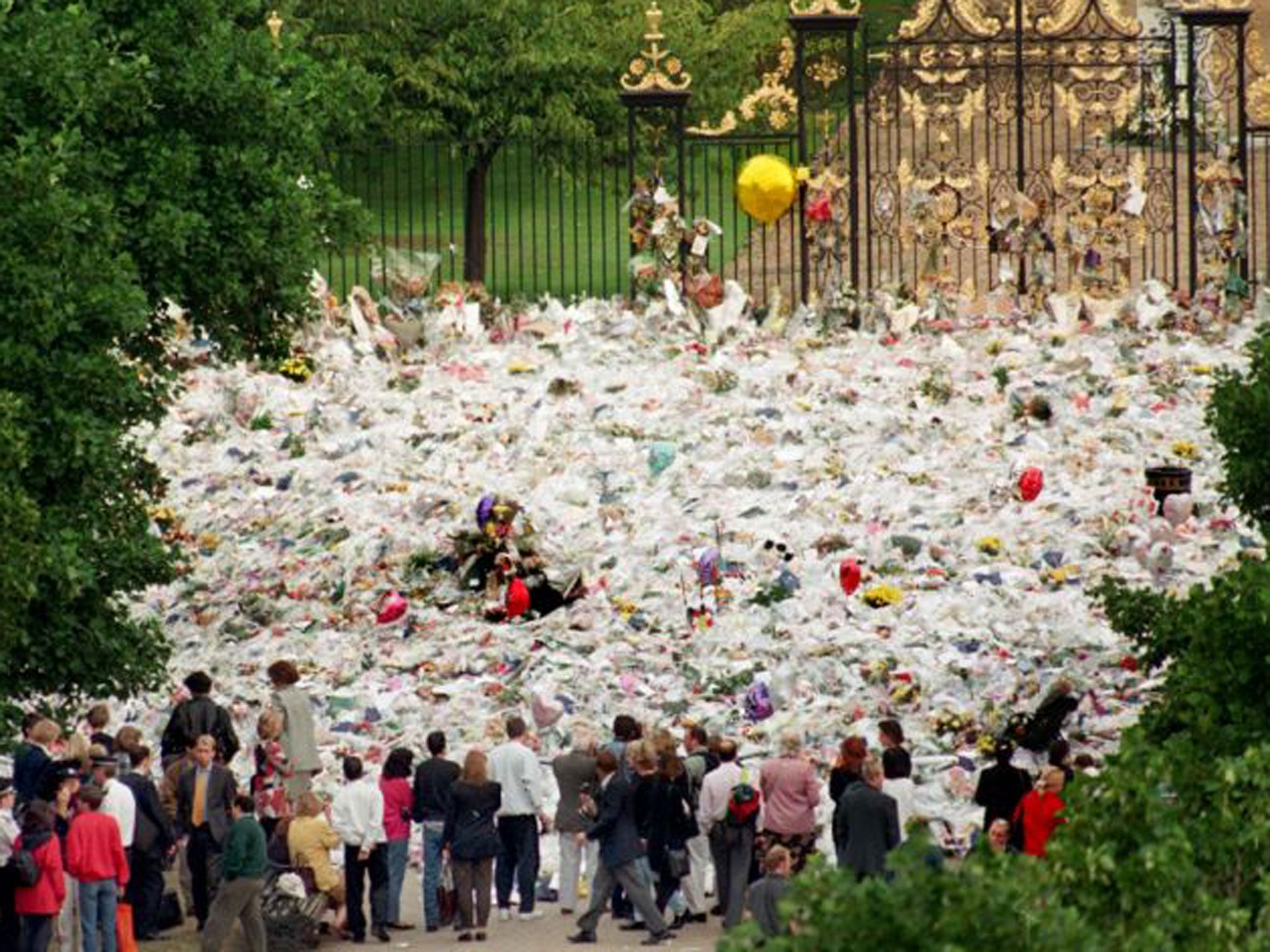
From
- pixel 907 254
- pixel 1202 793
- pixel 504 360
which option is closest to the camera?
pixel 1202 793

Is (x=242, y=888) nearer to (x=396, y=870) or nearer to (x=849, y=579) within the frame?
(x=396, y=870)

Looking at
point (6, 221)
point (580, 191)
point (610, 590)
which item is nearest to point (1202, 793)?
point (6, 221)

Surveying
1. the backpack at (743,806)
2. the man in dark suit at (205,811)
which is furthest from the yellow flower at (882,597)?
the man in dark suit at (205,811)

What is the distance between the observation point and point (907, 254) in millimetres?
Answer: 44406

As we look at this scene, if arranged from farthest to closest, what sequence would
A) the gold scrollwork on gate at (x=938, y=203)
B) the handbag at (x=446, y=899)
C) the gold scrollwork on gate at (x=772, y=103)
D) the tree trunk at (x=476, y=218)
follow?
the tree trunk at (x=476, y=218), the gold scrollwork on gate at (x=772, y=103), the gold scrollwork on gate at (x=938, y=203), the handbag at (x=446, y=899)

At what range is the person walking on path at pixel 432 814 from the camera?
67.2 ft

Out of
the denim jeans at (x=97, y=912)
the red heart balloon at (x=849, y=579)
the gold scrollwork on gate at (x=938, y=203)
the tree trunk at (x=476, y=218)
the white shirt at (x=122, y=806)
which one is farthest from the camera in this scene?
the tree trunk at (x=476, y=218)

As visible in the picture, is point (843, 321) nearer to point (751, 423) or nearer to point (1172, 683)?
point (751, 423)

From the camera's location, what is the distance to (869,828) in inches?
757

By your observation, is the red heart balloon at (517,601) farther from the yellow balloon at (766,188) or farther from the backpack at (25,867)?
the yellow balloon at (766,188)

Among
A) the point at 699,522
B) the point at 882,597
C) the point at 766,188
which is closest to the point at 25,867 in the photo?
the point at 882,597

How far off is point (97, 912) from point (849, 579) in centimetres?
746

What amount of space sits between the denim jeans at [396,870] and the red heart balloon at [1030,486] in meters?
7.77

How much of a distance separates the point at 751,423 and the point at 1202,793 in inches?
582
